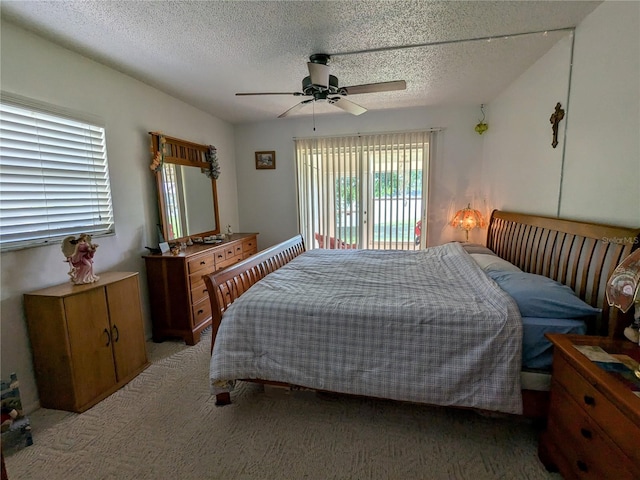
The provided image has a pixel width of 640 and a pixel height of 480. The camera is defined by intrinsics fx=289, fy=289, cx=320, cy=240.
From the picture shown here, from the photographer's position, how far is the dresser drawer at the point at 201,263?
289 centimetres

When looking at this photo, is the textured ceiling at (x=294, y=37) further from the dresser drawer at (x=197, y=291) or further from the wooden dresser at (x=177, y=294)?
the dresser drawer at (x=197, y=291)

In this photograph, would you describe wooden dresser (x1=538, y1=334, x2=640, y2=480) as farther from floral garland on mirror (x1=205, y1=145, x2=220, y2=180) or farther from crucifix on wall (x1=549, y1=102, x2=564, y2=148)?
floral garland on mirror (x1=205, y1=145, x2=220, y2=180)

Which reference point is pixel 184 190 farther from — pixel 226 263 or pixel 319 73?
pixel 319 73

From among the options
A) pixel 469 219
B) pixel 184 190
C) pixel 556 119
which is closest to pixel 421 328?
pixel 556 119

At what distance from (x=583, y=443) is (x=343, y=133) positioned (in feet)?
12.9

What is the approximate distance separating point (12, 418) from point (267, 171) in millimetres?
3769

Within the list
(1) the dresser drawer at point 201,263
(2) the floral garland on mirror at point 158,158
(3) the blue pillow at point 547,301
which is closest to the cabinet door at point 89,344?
(1) the dresser drawer at point 201,263

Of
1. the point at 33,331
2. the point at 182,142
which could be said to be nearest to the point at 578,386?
the point at 33,331

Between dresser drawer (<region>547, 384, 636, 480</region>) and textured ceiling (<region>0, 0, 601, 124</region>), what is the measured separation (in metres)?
2.28

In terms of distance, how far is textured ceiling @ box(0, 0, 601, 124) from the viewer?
179 cm

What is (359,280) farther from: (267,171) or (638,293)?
(267,171)

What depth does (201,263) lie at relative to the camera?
120 inches

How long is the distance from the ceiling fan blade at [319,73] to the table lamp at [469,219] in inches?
102

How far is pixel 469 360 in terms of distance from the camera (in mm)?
1581
